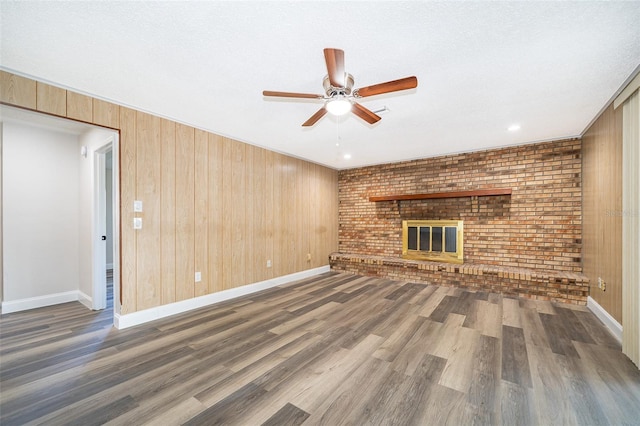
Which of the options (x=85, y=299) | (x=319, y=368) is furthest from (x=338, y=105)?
(x=85, y=299)

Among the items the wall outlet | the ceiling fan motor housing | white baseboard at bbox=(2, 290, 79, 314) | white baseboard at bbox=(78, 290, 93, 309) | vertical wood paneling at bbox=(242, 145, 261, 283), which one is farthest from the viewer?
vertical wood paneling at bbox=(242, 145, 261, 283)

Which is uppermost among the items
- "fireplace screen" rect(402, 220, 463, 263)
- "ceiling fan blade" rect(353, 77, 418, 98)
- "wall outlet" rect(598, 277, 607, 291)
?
"ceiling fan blade" rect(353, 77, 418, 98)

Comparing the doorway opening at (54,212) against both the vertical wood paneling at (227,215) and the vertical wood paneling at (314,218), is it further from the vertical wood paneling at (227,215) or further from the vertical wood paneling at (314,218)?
the vertical wood paneling at (314,218)

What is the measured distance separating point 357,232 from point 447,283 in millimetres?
2217

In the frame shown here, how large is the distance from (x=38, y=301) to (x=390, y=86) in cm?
507

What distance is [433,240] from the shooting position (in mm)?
4938

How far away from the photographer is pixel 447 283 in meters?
4.44

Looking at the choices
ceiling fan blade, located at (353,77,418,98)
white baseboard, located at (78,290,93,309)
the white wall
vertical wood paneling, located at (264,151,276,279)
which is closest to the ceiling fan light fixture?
ceiling fan blade, located at (353,77,418,98)

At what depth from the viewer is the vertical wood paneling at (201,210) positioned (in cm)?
342

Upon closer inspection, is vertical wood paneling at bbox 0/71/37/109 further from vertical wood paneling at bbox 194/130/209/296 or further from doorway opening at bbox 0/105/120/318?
vertical wood paneling at bbox 194/130/209/296

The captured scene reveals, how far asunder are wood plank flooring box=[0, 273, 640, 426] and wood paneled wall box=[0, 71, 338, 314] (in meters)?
Result: 0.58

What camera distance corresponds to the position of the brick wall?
3.90 m

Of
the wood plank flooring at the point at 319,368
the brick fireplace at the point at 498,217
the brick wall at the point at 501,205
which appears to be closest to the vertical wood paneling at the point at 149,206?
the wood plank flooring at the point at 319,368

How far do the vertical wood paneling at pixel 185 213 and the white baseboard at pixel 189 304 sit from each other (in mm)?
118
